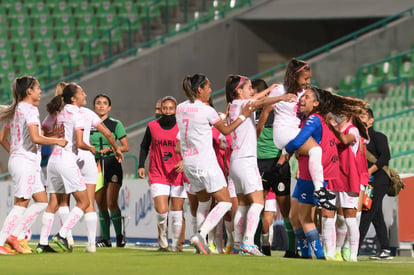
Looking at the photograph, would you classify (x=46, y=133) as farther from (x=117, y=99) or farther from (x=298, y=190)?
(x=117, y=99)

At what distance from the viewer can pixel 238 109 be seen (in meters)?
12.8

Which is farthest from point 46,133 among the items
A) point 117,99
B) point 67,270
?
point 117,99

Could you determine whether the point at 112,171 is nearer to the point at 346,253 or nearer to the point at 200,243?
the point at 200,243

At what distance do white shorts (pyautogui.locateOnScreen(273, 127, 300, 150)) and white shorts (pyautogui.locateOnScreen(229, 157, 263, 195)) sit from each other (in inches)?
13.1

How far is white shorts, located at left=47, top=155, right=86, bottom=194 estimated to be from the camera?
13.4 m

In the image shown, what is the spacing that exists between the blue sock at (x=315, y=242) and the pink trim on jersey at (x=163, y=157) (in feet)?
9.50

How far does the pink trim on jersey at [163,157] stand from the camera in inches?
579

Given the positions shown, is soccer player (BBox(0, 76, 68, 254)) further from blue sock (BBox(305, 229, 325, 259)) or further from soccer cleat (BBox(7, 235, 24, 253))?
blue sock (BBox(305, 229, 325, 259))

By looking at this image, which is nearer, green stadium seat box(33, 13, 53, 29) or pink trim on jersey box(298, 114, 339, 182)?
pink trim on jersey box(298, 114, 339, 182)

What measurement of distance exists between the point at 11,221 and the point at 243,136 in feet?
9.43

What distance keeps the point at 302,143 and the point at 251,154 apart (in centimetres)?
70

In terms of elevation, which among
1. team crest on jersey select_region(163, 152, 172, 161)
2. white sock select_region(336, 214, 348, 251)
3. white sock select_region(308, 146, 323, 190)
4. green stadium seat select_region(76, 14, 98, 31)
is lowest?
white sock select_region(336, 214, 348, 251)

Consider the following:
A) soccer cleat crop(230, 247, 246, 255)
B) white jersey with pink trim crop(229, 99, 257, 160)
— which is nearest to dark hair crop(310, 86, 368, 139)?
white jersey with pink trim crop(229, 99, 257, 160)

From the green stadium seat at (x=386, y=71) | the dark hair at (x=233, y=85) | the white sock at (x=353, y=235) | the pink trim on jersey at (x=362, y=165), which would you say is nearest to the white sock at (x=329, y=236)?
the white sock at (x=353, y=235)
